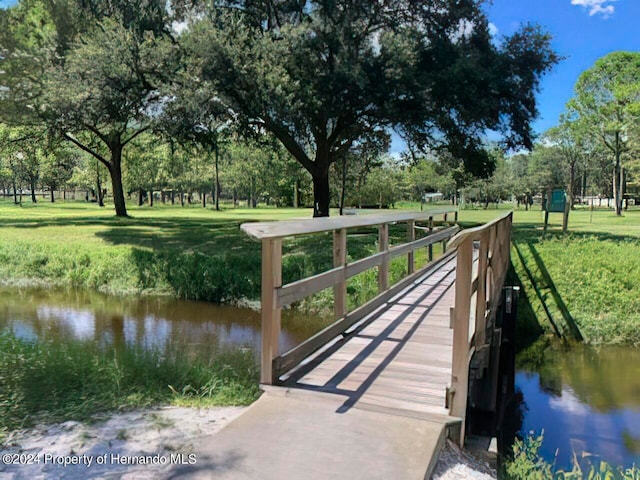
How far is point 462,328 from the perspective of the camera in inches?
160

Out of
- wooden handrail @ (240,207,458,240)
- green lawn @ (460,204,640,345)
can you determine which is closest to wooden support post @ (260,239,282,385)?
wooden handrail @ (240,207,458,240)

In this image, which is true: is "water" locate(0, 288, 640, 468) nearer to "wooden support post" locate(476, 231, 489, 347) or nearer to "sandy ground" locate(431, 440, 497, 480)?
"wooden support post" locate(476, 231, 489, 347)

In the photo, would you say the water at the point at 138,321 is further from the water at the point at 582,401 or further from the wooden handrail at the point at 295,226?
the water at the point at 582,401

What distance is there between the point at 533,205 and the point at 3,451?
7673cm

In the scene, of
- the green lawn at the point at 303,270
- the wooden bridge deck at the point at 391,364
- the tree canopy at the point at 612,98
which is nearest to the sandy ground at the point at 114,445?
the wooden bridge deck at the point at 391,364

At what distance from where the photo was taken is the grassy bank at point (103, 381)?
5.33 meters

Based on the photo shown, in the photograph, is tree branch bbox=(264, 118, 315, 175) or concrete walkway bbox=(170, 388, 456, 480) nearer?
concrete walkway bbox=(170, 388, 456, 480)

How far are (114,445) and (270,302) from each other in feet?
5.65

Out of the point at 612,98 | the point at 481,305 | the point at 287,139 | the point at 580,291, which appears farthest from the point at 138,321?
the point at 612,98

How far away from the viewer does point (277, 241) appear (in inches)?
174

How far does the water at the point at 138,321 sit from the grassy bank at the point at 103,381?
3.58 ft

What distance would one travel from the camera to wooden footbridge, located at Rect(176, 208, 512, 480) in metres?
3.33

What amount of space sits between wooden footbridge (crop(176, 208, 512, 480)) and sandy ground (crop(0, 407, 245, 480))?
1.79ft

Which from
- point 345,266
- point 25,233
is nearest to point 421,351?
point 345,266
